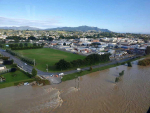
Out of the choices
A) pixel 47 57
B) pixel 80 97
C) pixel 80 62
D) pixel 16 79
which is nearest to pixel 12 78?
pixel 16 79

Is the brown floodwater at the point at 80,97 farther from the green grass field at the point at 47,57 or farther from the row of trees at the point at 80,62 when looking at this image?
the green grass field at the point at 47,57

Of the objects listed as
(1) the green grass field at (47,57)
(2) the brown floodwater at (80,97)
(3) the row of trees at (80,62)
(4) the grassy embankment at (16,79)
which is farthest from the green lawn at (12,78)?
(3) the row of trees at (80,62)

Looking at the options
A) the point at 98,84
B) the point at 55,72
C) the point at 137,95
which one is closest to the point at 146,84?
the point at 137,95

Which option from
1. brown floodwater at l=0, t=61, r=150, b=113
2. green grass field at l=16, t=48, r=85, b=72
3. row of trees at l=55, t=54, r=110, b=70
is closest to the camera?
brown floodwater at l=0, t=61, r=150, b=113

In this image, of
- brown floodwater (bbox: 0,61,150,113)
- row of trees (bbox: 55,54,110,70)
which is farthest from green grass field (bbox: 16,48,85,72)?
brown floodwater (bbox: 0,61,150,113)

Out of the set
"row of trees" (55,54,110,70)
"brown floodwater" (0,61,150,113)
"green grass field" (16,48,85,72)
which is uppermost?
"row of trees" (55,54,110,70)

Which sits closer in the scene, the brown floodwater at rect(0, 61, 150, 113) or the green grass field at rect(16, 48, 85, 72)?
the brown floodwater at rect(0, 61, 150, 113)

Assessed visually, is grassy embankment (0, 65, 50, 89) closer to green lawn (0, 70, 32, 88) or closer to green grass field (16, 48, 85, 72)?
green lawn (0, 70, 32, 88)

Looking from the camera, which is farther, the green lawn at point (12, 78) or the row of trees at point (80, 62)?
the row of trees at point (80, 62)
